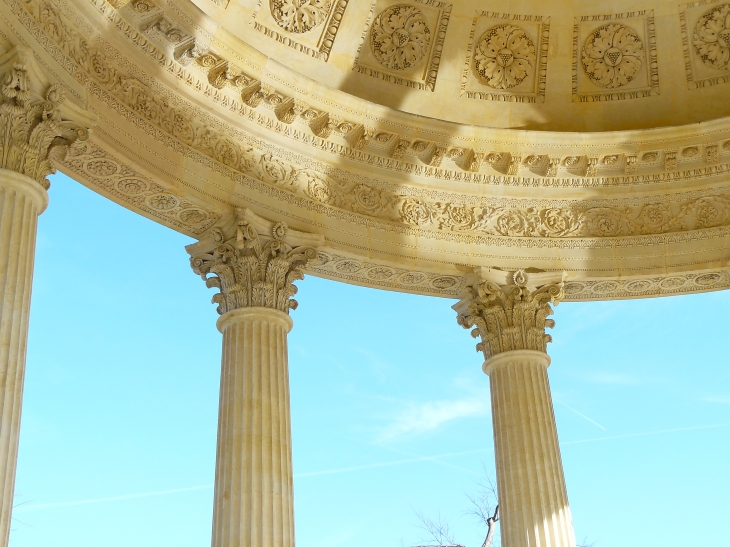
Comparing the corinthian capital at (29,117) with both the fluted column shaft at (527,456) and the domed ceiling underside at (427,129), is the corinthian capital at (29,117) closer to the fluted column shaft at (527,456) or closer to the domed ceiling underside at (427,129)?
the domed ceiling underside at (427,129)

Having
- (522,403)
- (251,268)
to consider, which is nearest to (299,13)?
(251,268)

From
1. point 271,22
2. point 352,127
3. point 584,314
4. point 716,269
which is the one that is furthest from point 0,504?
point 584,314

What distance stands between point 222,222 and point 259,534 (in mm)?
9565

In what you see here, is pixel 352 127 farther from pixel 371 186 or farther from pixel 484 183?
pixel 484 183

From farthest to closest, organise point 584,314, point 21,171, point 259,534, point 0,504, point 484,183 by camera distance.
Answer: point 584,314
point 484,183
point 259,534
point 21,171
point 0,504

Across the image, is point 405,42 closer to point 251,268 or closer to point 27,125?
point 251,268

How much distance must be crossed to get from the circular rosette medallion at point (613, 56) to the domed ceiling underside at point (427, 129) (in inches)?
3.0

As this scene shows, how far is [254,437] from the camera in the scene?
28.1 meters

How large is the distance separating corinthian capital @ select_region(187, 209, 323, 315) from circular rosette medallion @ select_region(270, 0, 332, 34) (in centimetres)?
820

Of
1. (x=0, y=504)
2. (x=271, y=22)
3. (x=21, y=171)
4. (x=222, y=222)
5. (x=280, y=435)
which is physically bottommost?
(x=0, y=504)

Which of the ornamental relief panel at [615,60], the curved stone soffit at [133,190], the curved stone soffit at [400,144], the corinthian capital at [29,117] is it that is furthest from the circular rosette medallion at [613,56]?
the corinthian capital at [29,117]

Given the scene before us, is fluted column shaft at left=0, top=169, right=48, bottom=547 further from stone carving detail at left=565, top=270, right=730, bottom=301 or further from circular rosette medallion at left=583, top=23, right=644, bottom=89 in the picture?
circular rosette medallion at left=583, top=23, right=644, bottom=89

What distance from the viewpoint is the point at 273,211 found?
32.6 m

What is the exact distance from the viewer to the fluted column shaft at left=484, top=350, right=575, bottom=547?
31.8 m
